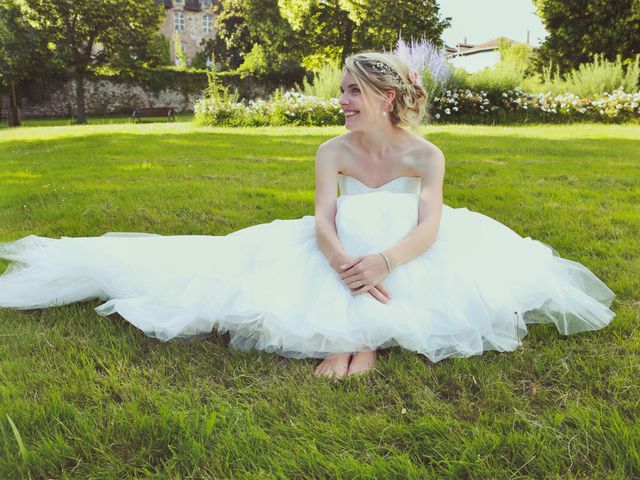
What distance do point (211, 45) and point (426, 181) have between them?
37.0m

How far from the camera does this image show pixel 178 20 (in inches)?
1829

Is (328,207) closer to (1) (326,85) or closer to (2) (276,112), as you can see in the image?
(2) (276,112)

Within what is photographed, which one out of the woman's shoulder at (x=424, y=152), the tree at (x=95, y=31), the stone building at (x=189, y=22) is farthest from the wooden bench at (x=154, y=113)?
the stone building at (x=189, y=22)

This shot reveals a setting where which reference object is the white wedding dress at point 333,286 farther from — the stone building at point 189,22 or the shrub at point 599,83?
the stone building at point 189,22

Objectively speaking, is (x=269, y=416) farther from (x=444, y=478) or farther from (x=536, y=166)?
(x=536, y=166)

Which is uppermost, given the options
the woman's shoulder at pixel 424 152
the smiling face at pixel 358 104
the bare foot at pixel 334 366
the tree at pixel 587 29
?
the tree at pixel 587 29

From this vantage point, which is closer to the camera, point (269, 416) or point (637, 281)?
point (269, 416)

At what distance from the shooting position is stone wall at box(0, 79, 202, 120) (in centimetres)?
2738

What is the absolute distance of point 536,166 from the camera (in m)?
6.54

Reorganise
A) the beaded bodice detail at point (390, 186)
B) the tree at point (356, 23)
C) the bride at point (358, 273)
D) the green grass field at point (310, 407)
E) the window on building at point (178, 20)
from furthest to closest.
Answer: the window on building at point (178, 20), the tree at point (356, 23), the beaded bodice detail at point (390, 186), the bride at point (358, 273), the green grass field at point (310, 407)

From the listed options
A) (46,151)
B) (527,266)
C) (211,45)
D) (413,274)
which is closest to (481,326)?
(413,274)

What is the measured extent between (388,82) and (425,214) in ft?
2.53

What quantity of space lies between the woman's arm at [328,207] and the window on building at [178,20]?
161 ft

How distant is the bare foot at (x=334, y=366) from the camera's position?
212cm
